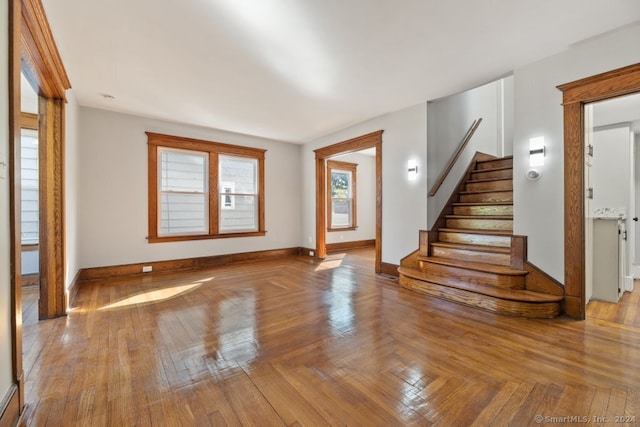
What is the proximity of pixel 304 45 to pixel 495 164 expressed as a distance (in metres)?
4.01

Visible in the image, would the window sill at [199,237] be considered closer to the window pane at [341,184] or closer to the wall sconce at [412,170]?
the window pane at [341,184]

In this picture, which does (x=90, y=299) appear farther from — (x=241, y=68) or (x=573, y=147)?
(x=573, y=147)

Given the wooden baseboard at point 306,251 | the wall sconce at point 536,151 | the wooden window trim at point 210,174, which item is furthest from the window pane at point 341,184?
the wall sconce at point 536,151

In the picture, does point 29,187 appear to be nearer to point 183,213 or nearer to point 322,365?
point 183,213

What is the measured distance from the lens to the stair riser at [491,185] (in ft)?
14.1

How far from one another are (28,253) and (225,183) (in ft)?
10.5

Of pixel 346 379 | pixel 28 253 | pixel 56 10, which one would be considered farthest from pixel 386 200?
pixel 28 253

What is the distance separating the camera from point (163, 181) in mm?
5152

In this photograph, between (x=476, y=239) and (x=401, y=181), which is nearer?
(x=476, y=239)

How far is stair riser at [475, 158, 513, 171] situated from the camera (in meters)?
4.70

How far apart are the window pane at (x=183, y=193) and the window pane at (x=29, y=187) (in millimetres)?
1687

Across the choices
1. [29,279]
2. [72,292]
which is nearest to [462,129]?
[72,292]

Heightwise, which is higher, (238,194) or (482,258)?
(238,194)

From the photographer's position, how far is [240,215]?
6102 millimetres
